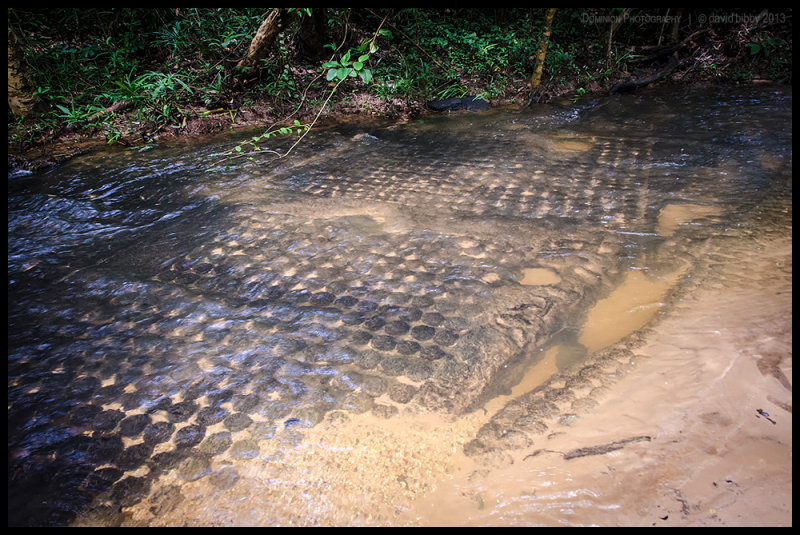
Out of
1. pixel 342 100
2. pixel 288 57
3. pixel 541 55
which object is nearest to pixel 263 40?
pixel 288 57

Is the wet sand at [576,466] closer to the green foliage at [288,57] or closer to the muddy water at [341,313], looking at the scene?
the muddy water at [341,313]

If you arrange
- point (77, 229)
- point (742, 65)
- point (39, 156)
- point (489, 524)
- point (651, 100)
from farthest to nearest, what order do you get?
point (742, 65), point (651, 100), point (39, 156), point (77, 229), point (489, 524)

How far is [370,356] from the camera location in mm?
1969

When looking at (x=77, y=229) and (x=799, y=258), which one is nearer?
(x=799, y=258)

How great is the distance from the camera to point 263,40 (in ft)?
17.3

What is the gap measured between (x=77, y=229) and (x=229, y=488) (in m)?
2.68

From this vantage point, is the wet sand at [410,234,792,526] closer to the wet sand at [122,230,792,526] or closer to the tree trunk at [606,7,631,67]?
the wet sand at [122,230,792,526]

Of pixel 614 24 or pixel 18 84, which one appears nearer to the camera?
pixel 18 84

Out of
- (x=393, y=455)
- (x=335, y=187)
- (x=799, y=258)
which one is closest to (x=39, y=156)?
(x=335, y=187)

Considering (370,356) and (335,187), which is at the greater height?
(335,187)

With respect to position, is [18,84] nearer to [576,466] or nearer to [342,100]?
[342,100]

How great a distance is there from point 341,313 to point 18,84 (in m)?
5.76

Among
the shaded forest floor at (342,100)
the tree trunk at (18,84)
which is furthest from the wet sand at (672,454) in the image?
the tree trunk at (18,84)

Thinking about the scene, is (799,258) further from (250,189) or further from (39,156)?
(39,156)
